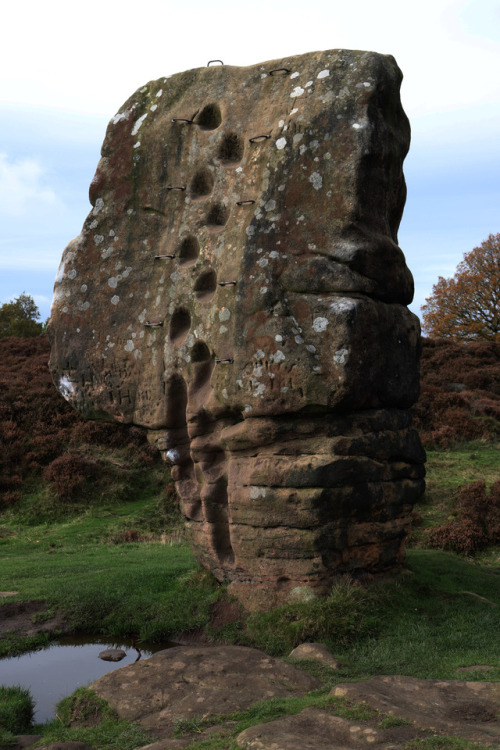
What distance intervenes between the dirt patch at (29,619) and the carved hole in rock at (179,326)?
4.26m

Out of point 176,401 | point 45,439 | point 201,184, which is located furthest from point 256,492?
point 45,439

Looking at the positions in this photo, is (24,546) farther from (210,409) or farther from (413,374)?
(413,374)

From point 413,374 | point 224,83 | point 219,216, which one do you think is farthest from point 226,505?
point 224,83

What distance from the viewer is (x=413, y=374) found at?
10172mm

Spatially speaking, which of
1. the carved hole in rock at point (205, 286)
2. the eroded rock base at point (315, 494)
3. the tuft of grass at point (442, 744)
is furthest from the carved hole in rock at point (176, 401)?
the tuft of grass at point (442, 744)

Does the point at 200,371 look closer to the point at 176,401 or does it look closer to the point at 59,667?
the point at 176,401

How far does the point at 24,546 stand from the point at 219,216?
931cm

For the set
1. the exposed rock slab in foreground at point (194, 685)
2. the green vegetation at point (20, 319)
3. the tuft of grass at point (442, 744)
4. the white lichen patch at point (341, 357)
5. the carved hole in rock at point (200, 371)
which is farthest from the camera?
the green vegetation at point (20, 319)

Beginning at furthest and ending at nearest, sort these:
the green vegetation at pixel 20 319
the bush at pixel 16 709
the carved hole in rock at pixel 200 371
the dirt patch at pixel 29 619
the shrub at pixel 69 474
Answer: the green vegetation at pixel 20 319, the shrub at pixel 69 474, the carved hole in rock at pixel 200 371, the dirt patch at pixel 29 619, the bush at pixel 16 709

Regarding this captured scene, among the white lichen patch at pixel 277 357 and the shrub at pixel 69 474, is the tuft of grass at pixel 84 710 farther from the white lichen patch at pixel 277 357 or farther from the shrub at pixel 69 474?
the shrub at pixel 69 474

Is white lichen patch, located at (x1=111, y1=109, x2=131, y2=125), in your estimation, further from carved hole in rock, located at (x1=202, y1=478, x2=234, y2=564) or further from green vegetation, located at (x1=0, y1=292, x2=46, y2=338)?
green vegetation, located at (x1=0, y1=292, x2=46, y2=338)

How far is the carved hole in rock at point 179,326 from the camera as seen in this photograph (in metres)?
10.7

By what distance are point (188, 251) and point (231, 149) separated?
161 centimetres

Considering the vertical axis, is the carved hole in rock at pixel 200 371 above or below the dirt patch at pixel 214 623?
above
